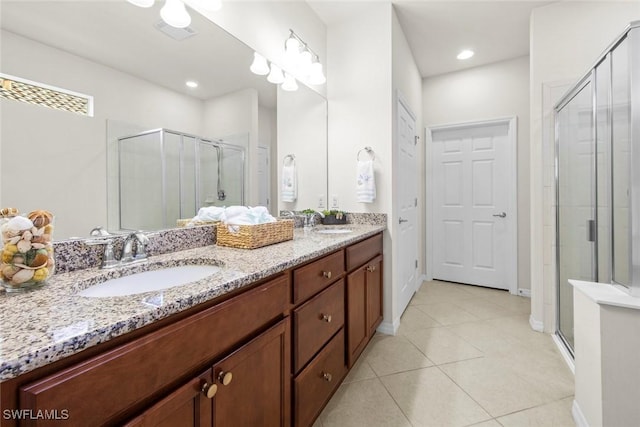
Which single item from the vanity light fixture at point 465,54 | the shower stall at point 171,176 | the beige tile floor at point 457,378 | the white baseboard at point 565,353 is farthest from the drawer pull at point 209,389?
the vanity light fixture at point 465,54

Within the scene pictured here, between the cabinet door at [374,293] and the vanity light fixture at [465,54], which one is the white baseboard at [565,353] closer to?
the cabinet door at [374,293]

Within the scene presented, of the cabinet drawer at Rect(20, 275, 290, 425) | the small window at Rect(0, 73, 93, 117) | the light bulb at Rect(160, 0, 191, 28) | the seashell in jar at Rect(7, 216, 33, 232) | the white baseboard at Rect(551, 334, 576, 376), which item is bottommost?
the white baseboard at Rect(551, 334, 576, 376)

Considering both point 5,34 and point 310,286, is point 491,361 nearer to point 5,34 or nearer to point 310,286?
point 310,286

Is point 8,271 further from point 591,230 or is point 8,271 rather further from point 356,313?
point 591,230

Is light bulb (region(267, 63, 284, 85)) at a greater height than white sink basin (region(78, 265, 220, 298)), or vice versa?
light bulb (region(267, 63, 284, 85))

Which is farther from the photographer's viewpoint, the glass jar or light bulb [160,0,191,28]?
light bulb [160,0,191,28]

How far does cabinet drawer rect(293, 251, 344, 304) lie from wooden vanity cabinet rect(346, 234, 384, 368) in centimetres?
16

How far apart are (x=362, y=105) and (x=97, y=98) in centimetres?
185

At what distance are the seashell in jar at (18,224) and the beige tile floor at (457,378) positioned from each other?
1.39m

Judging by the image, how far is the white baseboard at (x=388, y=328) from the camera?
225 centimetres

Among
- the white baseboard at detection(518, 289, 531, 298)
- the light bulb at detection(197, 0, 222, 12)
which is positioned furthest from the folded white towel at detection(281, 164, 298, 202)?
the white baseboard at detection(518, 289, 531, 298)

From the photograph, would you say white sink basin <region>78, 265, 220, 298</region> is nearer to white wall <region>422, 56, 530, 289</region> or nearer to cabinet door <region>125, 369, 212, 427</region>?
cabinet door <region>125, 369, 212, 427</region>

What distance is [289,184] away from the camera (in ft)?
7.30

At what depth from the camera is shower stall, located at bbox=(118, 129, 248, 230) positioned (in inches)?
44.1
